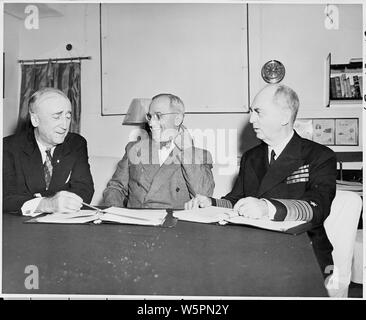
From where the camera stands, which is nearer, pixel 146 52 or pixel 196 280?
pixel 196 280

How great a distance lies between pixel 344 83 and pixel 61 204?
4.16 ft

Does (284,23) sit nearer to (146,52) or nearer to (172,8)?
(172,8)

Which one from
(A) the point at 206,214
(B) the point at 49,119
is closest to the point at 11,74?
(B) the point at 49,119

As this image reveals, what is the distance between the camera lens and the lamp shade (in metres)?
1.75

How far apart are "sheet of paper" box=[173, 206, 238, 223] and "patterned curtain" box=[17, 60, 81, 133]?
725 millimetres

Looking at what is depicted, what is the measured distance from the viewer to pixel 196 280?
0.88 meters

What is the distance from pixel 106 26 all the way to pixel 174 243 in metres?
1.19

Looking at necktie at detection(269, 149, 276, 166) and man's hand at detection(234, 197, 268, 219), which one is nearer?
man's hand at detection(234, 197, 268, 219)

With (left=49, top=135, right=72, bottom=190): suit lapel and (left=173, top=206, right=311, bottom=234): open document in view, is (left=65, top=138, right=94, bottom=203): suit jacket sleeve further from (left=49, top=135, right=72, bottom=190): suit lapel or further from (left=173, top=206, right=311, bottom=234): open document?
→ (left=173, top=206, right=311, bottom=234): open document

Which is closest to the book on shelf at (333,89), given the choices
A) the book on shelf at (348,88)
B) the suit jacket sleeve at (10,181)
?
the book on shelf at (348,88)

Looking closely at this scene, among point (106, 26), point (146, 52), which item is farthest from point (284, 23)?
point (106, 26)

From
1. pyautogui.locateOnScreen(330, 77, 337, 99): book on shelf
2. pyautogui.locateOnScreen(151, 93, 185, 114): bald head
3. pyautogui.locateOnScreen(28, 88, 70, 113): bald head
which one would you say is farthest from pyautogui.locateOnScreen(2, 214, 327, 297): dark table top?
pyautogui.locateOnScreen(330, 77, 337, 99): book on shelf

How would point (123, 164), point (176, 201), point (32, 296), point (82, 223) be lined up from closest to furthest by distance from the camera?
point (82, 223)
point (32, 296)
point (176, 201)
point (123, 164)

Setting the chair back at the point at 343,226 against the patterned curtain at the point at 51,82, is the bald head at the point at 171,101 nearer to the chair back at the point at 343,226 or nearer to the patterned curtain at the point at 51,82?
the patterned curtain at the point at 51,82
